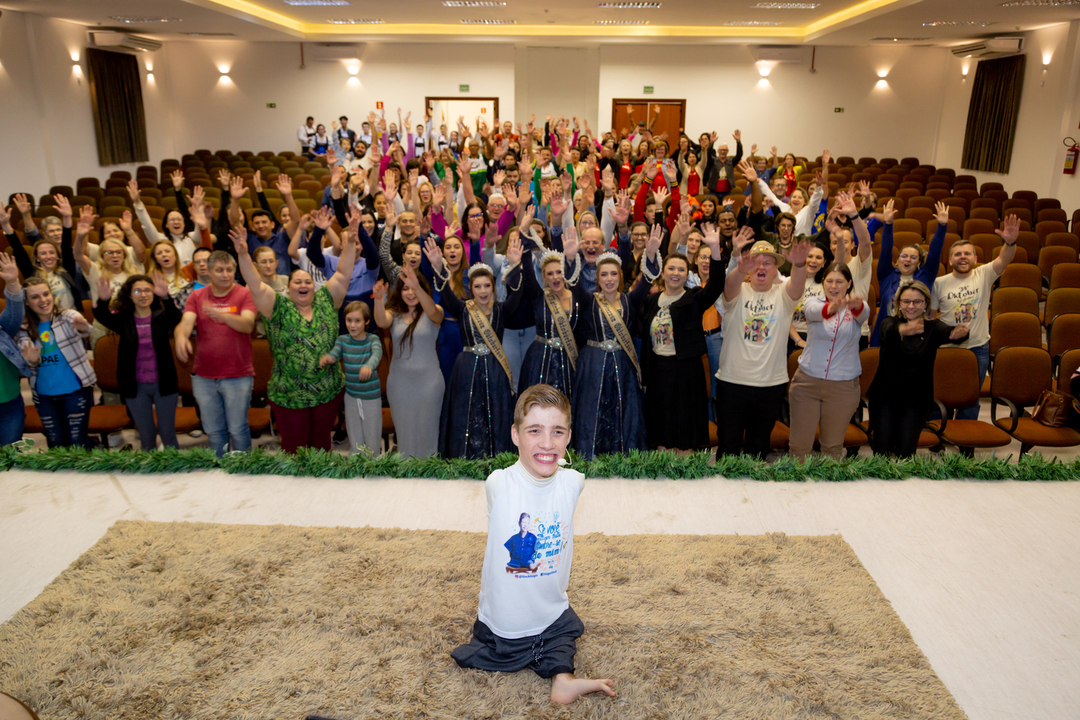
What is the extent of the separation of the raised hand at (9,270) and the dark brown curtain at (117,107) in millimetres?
11745

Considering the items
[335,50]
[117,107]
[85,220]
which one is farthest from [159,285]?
[335,50]

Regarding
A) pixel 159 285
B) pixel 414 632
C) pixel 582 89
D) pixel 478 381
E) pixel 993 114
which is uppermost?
pixel 582 89

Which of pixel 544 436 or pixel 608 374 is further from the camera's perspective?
pixel 608 374

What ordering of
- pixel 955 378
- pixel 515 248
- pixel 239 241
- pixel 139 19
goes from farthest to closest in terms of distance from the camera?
1. pixel 139 19
2. pixel 955 378
3. pixel 515 248
4. pixel 239 241

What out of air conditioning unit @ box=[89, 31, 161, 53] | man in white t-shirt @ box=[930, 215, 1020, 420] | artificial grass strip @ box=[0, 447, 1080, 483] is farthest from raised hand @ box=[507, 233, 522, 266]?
air conditioning unit @ box=[89, 31, 161, 53]

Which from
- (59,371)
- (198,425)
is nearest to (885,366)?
(198,425)

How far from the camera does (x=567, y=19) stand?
14.1m

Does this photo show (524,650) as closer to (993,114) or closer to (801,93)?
(993,114)

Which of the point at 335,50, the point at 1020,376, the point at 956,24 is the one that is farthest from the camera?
the point at 335,50

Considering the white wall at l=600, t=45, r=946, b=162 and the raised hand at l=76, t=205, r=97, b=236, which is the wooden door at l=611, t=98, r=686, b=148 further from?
the raised hand at l=76, t=205, r=97, b=236

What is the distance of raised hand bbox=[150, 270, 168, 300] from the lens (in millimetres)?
4109

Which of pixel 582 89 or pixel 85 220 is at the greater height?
pixel 582 89

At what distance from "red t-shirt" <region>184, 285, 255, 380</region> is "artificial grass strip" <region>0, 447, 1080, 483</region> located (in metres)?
0.70

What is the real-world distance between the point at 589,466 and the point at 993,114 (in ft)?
48.6
